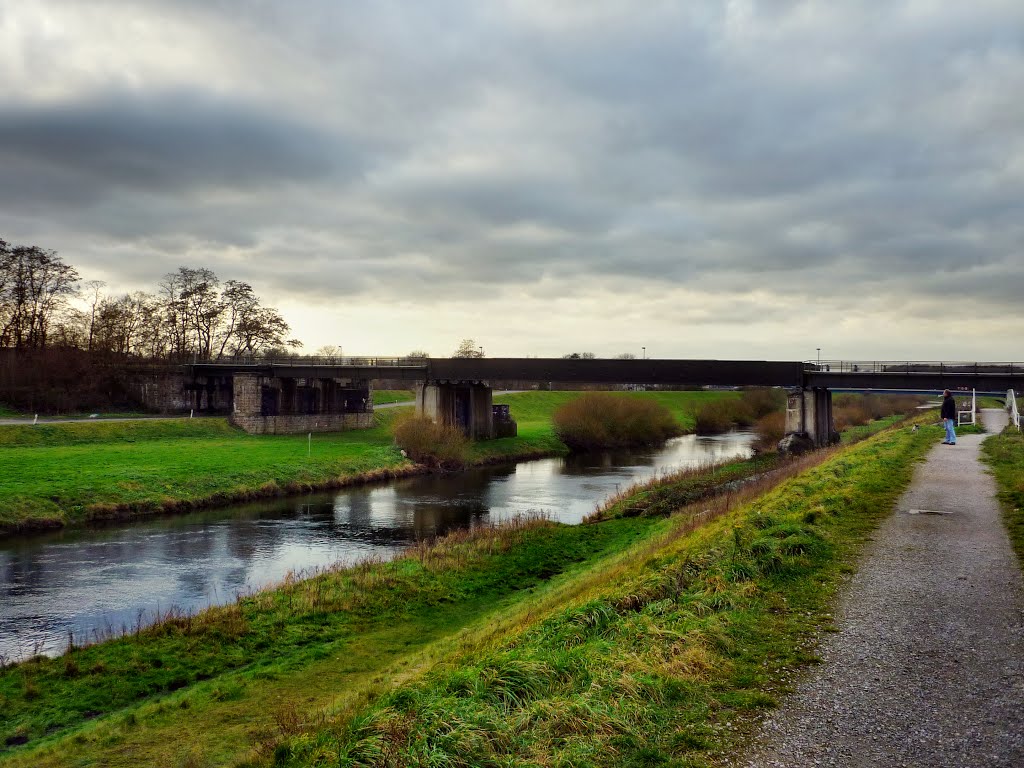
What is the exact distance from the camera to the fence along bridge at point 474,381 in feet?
179

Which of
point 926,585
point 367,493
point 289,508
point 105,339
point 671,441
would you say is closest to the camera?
point 926,585

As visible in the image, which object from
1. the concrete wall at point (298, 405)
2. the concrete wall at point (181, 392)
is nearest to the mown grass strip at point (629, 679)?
the concrete wall at point (298, 405)

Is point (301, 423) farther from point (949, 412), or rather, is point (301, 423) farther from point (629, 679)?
point (629, 679)

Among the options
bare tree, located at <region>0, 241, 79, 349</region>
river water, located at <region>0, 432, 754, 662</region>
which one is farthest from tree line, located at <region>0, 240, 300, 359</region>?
river water, located at <region>0, 432, 754, 662</region>

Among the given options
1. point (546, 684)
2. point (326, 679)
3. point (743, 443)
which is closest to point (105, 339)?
point (743, 443)

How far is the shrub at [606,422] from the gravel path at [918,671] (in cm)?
5378

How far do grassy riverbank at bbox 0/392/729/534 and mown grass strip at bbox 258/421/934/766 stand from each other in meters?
28.4

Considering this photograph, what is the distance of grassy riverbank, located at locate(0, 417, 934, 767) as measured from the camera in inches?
300

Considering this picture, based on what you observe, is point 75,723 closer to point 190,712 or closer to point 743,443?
point 190,712

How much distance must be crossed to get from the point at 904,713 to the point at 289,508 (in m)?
34.0

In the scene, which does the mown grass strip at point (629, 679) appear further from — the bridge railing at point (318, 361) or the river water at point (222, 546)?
the bridge railing at point (318, 361)

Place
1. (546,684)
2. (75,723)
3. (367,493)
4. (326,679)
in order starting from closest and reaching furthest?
(546,684), (75,723), (326,679), (367,493)

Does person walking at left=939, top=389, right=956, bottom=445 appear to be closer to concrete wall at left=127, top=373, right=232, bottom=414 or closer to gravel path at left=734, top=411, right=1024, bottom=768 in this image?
gravel path at left=734, top=411, right=1024, bottom=768

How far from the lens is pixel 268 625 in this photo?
17094mm
